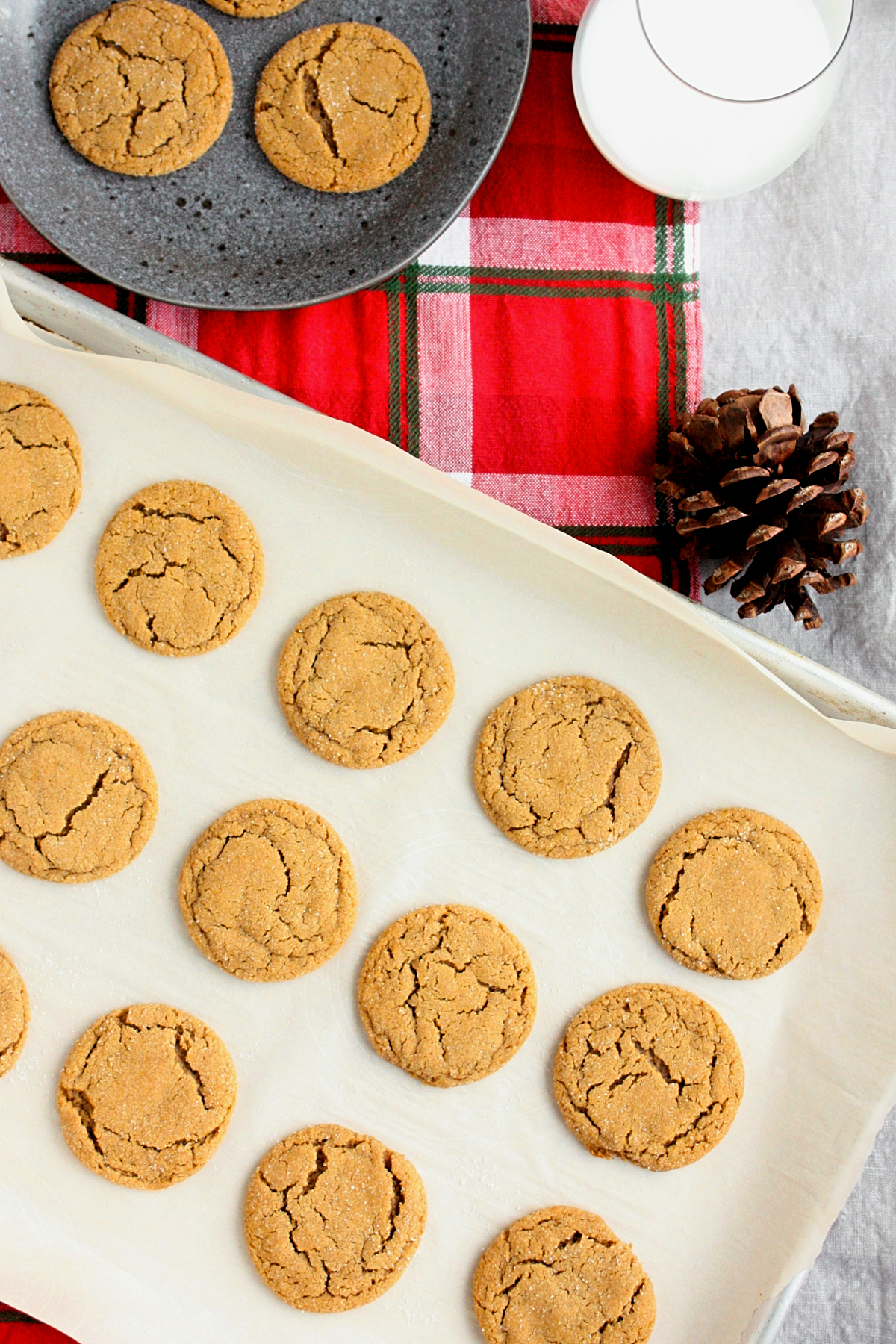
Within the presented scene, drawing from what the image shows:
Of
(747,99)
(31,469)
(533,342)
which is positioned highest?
(747,99)

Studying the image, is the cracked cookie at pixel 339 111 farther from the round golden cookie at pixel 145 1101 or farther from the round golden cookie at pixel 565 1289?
the round golden cookie at pixel 565 1289

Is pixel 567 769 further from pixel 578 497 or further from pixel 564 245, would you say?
pixel 564 245

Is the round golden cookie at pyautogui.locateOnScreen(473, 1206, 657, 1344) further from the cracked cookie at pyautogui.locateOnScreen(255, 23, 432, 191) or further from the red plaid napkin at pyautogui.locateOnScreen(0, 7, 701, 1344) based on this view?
the cracked cookie at pyautogui.locateOnScreen(255, 23, 432, 191)

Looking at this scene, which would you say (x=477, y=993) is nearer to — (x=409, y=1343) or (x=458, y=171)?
(x=409, y=1343)

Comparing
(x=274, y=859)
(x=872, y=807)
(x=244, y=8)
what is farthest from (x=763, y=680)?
(x=244, y=8)

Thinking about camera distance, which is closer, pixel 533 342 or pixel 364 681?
pixel 364 681

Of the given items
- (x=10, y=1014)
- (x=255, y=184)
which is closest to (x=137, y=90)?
(x=255, y=184)
